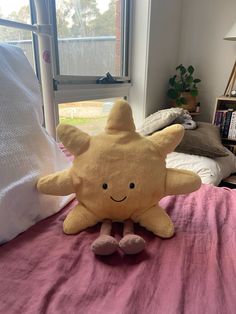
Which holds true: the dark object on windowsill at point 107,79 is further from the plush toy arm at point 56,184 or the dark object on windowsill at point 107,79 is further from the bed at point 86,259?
the plush toy arm at point 56,184

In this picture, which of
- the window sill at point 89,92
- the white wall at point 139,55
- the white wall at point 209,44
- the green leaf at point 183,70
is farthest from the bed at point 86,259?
the white wall at point 209,44

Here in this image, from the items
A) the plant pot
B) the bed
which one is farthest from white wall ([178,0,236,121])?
the bed

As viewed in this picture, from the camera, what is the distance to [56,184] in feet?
2.19

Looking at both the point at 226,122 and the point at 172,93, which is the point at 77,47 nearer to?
the point at 172,93

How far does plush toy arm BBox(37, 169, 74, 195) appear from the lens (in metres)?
0.67

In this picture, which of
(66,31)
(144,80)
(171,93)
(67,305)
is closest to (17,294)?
(67,305)

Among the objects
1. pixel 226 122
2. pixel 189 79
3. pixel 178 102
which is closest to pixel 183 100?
pixel 178 102

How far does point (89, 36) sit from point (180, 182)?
4.29 feet

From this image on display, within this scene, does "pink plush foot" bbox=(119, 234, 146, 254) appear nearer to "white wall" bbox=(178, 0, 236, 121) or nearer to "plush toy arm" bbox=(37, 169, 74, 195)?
"plush toy arm" bbox=(37, 169, 74, 195)

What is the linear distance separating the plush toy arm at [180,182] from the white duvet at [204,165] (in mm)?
767

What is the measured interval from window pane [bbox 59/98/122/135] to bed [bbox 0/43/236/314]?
711 millimetres

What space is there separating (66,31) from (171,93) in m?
1.04

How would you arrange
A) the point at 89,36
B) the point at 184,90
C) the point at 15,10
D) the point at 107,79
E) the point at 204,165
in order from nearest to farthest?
1. the point at 15,10
2. the point at 204,165
3. the point at 89,36
4. the point at 107,79
5. the point at 184,90

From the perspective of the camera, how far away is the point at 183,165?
150cm
